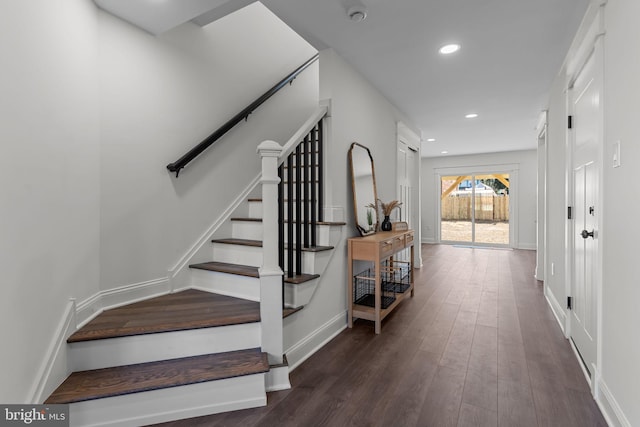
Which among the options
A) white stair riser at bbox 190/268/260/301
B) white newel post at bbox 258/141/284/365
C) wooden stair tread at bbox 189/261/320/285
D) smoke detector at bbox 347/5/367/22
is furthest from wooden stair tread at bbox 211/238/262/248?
smoke detector at bbox 347/5/367/22

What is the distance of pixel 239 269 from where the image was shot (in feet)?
7.65

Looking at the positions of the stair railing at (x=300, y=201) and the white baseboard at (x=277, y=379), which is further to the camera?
the stair railing at (x=300, y=201)

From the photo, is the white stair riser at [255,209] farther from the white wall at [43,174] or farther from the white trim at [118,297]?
the white wall at [43,174]

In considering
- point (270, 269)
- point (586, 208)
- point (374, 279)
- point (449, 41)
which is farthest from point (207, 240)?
point (586, 208)

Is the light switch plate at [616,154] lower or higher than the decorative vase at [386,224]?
higher

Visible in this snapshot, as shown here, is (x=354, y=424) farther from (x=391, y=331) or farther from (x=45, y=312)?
(x=45, y=312)

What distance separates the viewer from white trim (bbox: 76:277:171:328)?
1817 millimetres

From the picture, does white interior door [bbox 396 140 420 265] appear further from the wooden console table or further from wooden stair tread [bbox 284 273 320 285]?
wooden stair tread [bbox 284 273 320 285]

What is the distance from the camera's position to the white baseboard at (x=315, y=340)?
6.74ft

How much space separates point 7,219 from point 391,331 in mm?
2572

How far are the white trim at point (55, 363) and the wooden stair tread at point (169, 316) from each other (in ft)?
0.21

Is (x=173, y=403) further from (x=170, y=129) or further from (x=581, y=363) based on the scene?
(x=581, y=363)

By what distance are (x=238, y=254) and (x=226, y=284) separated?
30 cm

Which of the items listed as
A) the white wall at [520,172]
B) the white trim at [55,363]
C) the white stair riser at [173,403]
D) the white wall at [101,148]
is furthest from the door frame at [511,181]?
the white trim at [55,363]
